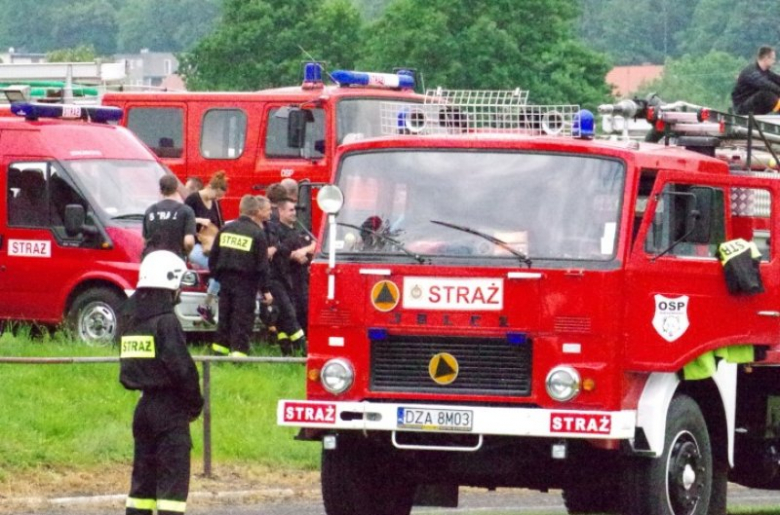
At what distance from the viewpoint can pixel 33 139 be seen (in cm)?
2306

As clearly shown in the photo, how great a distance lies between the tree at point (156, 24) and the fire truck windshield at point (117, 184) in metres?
157

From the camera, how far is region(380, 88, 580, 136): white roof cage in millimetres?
14500

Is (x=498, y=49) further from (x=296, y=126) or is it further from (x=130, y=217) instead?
(x=130, y=217)

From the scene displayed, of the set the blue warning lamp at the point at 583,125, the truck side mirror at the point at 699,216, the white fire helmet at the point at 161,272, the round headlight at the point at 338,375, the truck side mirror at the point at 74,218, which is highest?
the blue warning lamp at the point at 583,125

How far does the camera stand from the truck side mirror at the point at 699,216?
45.7ft

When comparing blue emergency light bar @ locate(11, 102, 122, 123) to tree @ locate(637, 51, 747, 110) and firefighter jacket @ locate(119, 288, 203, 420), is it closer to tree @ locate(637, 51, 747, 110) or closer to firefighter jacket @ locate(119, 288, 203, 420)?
firefighter jacket @ locate(119, 288, 203, 420)

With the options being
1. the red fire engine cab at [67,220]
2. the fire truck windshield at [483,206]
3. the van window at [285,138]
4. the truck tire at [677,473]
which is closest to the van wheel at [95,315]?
the red fire engine cab at [67,220]

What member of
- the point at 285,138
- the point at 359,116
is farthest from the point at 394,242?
the point at 285,138

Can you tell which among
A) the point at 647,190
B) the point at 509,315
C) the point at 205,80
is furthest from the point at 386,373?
the point at 205,80

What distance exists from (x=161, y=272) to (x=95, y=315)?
937cm

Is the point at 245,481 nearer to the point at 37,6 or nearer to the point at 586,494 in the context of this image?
the point at 586,494

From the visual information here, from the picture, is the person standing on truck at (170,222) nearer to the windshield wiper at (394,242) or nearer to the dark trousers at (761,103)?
the dark trousers at (761,103)

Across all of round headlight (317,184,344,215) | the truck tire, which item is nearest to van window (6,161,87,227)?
round headlight (317,184,344,215)

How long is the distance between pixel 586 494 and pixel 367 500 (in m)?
1.50
